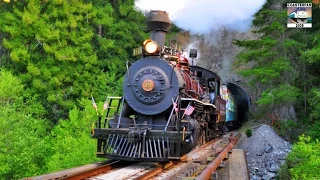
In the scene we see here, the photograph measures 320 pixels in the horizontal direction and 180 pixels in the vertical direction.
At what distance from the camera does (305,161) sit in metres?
9.81

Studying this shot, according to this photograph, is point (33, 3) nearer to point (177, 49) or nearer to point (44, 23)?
point (44, 23)

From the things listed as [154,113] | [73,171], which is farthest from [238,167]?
[73,171]

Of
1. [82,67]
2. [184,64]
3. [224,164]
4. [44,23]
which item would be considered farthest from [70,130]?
[224,164]

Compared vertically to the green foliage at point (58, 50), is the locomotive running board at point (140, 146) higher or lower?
lower

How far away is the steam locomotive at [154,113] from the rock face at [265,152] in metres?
2.97

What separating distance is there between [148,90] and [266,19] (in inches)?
415

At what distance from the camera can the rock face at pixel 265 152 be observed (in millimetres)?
11633

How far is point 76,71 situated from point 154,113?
40.4 feet

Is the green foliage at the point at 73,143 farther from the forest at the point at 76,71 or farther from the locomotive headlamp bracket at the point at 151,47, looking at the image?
the locomotive headlamp bracket at the point at 151,47

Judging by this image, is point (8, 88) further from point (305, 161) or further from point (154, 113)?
point (305, 161)

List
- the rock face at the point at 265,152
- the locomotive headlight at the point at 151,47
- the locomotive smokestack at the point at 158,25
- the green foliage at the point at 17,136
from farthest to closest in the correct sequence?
the green foliage at the point at 17,136
the rock face at the point at 265,152
the locomotive smokestack at the point at 158,25
the locomotive headlight at the point at 151,47

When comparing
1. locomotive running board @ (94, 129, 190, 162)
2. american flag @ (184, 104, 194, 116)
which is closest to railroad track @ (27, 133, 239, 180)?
locomotive running board @ (94, 129, 190, 162)

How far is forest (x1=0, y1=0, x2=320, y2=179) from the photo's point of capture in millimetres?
14906

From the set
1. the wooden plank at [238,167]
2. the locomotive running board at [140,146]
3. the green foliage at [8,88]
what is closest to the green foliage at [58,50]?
the green foliage at [8,88]
